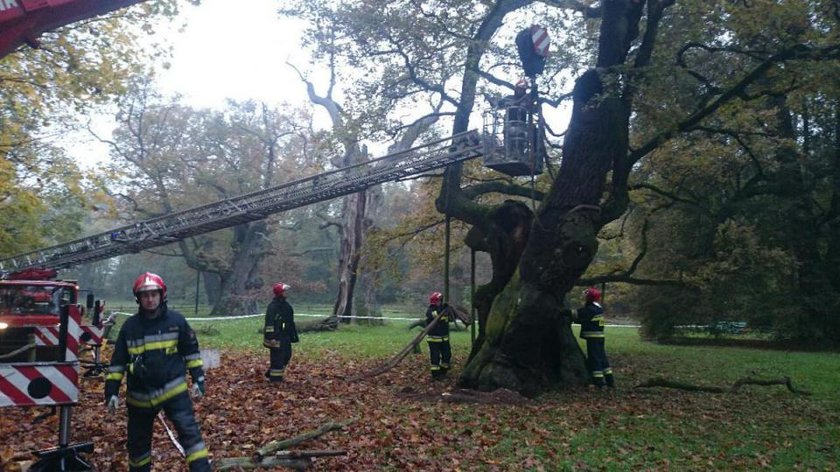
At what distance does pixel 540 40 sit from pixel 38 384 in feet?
28.6

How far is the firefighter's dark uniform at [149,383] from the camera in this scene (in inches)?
229

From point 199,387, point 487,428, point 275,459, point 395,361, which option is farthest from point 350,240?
point 199,387

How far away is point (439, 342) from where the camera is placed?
14.0m

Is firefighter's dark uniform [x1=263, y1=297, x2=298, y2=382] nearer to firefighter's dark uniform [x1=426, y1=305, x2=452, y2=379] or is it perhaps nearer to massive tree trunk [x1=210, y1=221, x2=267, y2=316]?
firefighter's dark uniform [x1=426, y1=305, x2=452, y2=379]

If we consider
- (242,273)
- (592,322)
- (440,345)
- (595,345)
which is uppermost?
(242,273)

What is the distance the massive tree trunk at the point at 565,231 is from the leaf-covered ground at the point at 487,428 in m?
0.84

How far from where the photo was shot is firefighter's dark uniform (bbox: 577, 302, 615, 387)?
12.8m

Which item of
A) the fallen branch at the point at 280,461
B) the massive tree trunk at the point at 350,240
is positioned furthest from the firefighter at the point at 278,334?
the massive tree trunk at the point at 350,240

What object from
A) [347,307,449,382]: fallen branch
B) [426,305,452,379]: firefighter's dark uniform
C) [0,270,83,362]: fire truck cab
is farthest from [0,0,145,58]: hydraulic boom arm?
[426,305,452,379]: firefighter's dark uniform

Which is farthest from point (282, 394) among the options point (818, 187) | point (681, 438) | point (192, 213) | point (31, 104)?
point (818, 187)

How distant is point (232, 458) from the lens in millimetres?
6652

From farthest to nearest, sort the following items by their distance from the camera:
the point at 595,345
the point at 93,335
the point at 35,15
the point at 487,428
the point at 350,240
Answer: the point at 350,240, the point at 595,345, the point at 93,335, the point at 487,428, the point at 35,15

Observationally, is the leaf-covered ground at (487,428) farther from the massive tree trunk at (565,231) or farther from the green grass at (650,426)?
the massive tree trunk at (565,231)

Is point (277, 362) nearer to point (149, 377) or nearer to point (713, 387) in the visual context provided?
point (149, 377)
